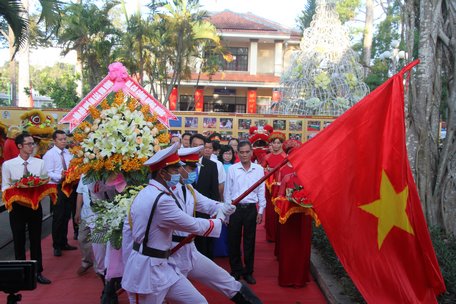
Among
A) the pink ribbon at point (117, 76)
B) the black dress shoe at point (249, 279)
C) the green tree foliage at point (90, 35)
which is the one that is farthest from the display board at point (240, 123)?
the black dress shoe at point (249, 279)

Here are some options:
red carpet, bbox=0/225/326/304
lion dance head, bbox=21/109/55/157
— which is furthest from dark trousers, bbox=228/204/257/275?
lion dance head, bbox=21/109/55/157

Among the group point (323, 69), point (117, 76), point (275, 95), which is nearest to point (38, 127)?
point (117, 76)

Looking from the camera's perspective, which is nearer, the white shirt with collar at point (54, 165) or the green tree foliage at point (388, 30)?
the white shirt with collar at point (54, 165)

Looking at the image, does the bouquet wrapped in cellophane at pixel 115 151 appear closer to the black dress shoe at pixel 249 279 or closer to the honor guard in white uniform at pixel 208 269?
the honor guard in white uniform at pixel 208 269

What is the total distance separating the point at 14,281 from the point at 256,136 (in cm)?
741

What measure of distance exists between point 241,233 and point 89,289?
196cm

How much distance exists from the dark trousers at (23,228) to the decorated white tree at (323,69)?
1529cm

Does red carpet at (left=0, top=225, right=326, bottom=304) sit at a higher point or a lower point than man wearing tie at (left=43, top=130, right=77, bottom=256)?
lower

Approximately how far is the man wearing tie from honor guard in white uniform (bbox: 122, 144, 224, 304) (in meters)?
3.79

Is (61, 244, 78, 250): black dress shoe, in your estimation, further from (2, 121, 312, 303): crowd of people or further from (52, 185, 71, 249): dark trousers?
(52, 185, 71, 249): dark trousers

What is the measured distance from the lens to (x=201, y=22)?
19844mm

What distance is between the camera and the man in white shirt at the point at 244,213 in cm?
588

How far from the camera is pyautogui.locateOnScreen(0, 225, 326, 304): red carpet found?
529 centimetres

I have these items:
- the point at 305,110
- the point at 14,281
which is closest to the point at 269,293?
the point at 14,281
